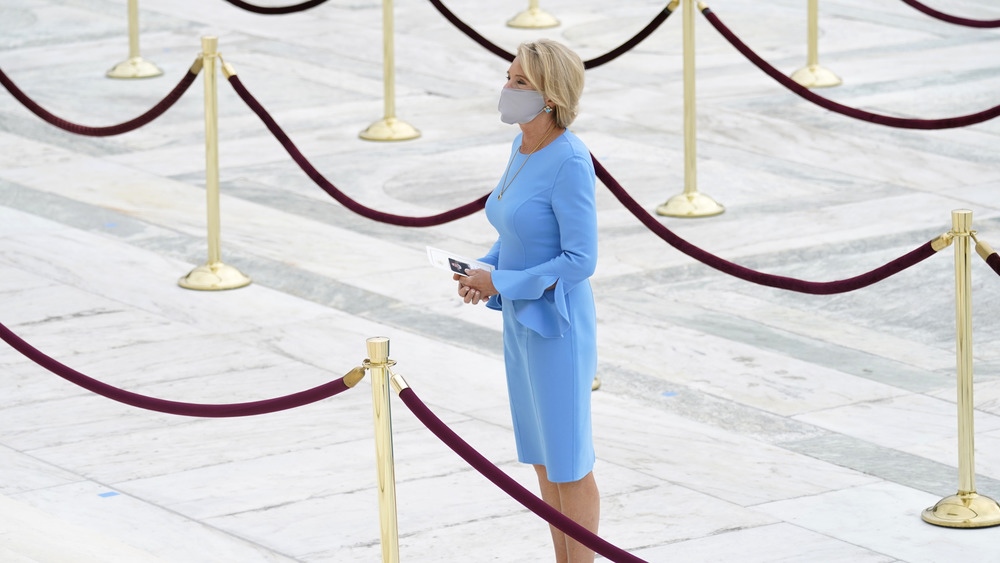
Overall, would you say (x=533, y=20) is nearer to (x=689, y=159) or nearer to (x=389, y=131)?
(x=389, y=131)

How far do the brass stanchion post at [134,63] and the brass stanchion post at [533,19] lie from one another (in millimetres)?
3562

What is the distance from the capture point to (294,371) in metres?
7.94

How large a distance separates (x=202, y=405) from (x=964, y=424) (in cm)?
261

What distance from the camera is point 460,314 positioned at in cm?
881

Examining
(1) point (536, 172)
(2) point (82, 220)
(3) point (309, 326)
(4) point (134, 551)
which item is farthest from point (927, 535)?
(2) point (82, 220)

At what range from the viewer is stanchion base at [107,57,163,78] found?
14.3 m

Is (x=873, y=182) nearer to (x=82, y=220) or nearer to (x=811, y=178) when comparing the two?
(x=811, y=178)

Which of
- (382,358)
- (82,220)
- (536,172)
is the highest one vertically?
(536,172)

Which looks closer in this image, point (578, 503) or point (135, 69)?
point (578, 503)

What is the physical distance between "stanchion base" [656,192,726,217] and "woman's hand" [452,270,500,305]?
523cm

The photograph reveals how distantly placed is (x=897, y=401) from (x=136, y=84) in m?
8.30

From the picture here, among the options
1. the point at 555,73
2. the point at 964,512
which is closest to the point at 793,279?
the point at 964,512

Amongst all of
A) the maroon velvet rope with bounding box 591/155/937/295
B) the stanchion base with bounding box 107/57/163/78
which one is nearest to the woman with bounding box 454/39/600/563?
the maroon velvet rope with bounding box 591/155/937/295

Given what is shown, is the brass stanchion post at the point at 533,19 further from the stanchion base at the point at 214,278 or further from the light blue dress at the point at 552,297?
the light blue dress at the point at 552,297
